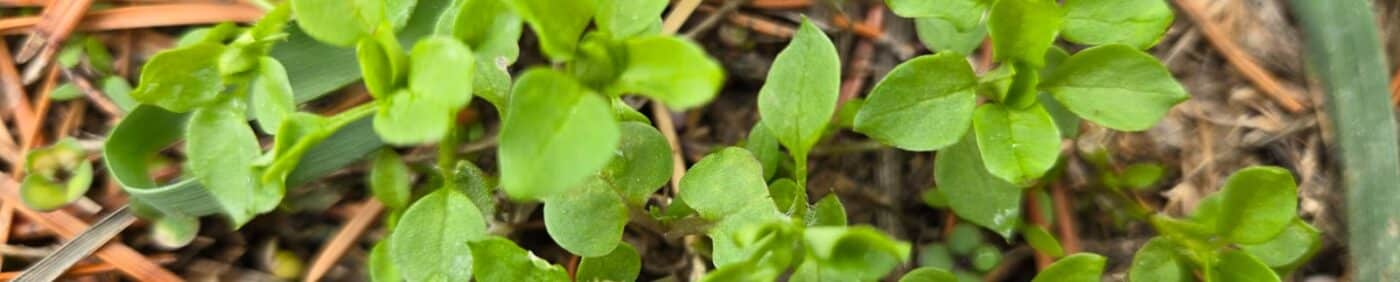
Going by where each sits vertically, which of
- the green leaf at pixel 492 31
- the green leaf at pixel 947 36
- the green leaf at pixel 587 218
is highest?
the green leaf at pixel 492 31

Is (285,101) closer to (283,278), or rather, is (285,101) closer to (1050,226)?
(283,278)

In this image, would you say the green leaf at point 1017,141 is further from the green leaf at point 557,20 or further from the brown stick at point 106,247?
the brown stick at point 106,247

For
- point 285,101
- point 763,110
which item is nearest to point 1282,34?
point 763,110

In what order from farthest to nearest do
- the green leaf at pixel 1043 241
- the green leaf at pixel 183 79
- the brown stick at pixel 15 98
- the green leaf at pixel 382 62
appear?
1. the brown stick at pixel 15 98
2. the green leaf at pixel 1043 241
3. the green leaf at pixel 183 79
4. the green leaf at pixel 382 62

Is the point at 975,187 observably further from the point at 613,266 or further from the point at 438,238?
the point at 438,238

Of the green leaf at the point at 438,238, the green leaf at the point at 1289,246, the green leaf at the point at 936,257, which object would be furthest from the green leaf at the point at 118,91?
the green leaf at the point at 1289,246

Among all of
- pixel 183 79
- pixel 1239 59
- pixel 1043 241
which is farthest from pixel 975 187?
pixel 183 79
